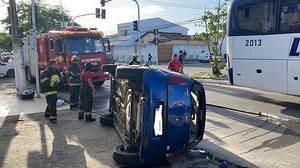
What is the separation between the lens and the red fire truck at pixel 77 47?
14.6 m

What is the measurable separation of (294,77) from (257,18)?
6.87ft

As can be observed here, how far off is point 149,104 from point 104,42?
11.6 metres

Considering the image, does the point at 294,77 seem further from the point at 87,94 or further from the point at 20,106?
the point at 20,106

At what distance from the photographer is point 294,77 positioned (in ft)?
30.3

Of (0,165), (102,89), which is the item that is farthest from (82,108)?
(102,89)

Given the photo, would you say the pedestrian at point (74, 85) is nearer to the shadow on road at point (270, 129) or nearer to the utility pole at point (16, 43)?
the utility pole at point (16, 43)

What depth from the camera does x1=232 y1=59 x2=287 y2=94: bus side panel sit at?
9.54 metres

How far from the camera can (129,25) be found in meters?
64.2

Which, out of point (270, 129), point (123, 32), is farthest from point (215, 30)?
point (123, 32)

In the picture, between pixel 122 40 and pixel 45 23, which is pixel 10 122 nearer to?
pixel 45 23

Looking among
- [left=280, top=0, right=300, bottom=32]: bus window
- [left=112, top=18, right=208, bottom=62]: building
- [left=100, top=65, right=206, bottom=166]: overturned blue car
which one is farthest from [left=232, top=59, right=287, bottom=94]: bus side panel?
[left=112, top=18, right=208, bottom=62]: building

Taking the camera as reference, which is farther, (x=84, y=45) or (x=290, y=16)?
(x=84, y=45)

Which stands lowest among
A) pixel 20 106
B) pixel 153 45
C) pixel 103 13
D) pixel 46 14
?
pixel 20 106

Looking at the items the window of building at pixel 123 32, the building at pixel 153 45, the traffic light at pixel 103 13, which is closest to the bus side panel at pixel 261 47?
the traffic light at pixel 103 13
